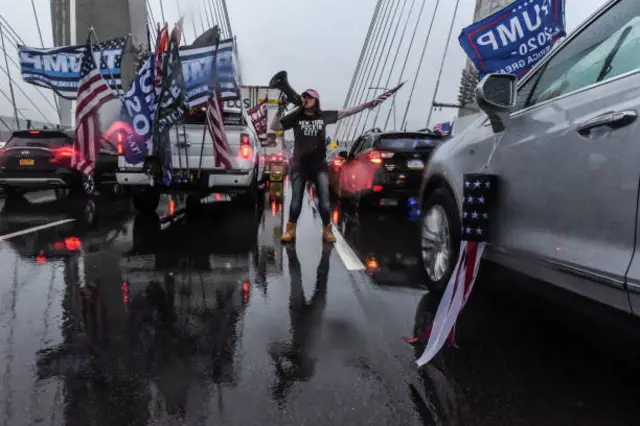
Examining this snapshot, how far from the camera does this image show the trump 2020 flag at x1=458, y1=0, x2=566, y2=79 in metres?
7.83

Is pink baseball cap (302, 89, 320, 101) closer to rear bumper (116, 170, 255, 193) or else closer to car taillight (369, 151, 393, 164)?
rear bumper (116, 170, 255, 193)

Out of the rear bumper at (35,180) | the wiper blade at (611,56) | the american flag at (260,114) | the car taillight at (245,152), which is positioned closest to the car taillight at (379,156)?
the car taillight at (245,152)

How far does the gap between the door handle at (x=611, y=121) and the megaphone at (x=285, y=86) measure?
4621mm

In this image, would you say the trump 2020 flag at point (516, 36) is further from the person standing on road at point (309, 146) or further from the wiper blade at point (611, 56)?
the wiper blade at point (611, 56)

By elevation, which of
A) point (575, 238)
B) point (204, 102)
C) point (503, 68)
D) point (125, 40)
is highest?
point (125, 40)

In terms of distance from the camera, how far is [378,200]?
30.8ft

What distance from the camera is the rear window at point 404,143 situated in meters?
9.04

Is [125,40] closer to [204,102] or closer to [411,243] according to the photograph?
[204,102]

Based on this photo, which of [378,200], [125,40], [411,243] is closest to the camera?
[411,243]

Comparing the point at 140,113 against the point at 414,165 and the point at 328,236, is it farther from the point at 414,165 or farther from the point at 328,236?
the point at 414,165

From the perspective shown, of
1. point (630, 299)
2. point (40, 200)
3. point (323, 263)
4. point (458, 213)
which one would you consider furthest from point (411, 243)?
point (40, 200)

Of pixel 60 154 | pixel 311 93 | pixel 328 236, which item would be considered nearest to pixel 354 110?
pixel 311 93

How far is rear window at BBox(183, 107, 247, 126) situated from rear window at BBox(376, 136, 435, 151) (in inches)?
97.0

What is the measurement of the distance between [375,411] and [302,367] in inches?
23.5
